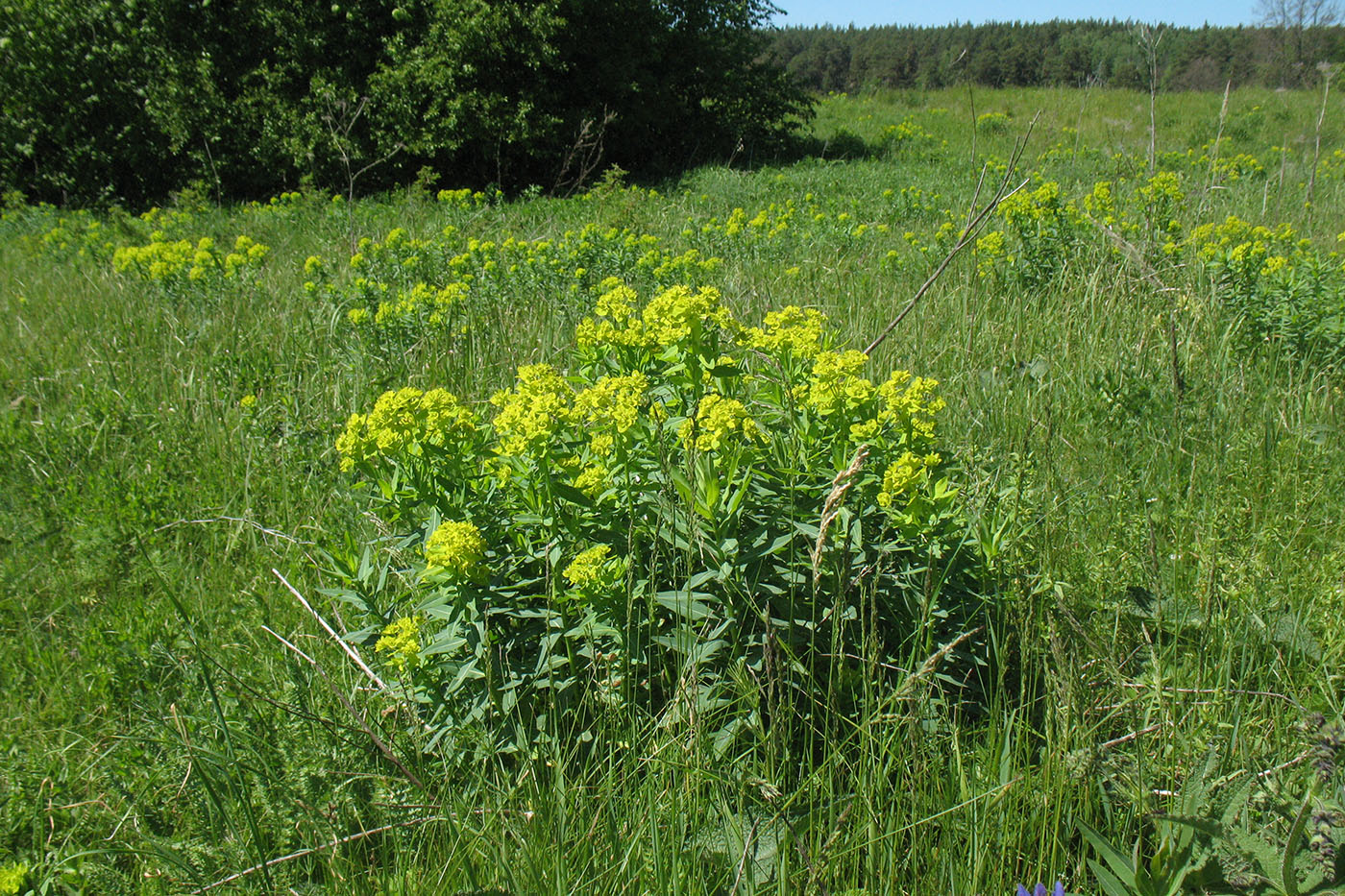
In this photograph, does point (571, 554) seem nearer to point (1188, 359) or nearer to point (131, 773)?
point (131, 773)

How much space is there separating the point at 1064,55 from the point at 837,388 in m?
16.0

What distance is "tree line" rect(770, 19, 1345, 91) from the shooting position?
14.0ft

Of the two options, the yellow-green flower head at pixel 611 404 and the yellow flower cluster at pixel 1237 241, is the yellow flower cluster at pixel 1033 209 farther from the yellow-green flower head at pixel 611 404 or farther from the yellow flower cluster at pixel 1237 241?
the yellow-green flower head at pixel 611 404

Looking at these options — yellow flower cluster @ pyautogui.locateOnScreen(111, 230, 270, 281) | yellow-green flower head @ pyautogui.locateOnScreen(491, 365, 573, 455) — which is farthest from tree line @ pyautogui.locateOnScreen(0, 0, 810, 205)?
yellow-green flower head @ pyautogui.locateOnScreen(491, 365, 573, 455)

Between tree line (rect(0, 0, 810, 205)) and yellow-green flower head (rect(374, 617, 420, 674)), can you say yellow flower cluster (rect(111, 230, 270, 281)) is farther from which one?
tree line (rect(0, 0, 810, 205))

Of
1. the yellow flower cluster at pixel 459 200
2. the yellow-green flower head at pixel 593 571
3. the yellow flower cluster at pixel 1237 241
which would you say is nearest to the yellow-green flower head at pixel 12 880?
the yellow-green flower head at pixel 593 571

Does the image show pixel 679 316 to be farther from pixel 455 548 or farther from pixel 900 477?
pixel 455 548

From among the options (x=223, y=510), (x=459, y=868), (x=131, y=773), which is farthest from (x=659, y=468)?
(x=223, y=510)

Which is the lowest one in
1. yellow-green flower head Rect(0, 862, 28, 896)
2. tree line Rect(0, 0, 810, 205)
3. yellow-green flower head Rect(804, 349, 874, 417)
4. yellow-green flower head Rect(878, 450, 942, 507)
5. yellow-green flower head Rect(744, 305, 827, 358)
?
yellow-green flower head Rect(0, 862, 28, 896)

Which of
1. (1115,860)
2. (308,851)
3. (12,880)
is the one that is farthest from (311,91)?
(1115,860)

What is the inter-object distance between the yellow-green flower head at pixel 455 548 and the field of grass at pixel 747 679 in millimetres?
325

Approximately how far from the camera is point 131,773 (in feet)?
6.51

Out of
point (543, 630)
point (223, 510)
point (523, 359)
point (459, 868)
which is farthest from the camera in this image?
point (523, 359)

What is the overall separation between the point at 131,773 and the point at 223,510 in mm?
1173
